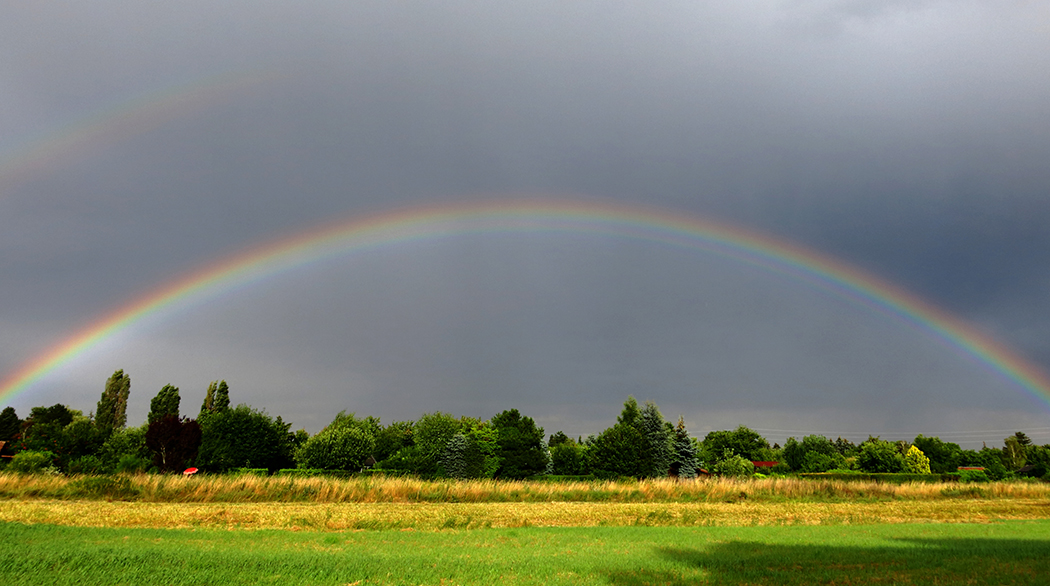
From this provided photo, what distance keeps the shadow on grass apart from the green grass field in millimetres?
40

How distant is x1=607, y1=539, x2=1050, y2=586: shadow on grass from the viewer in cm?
1295

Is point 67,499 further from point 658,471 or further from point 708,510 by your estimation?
point 658,471

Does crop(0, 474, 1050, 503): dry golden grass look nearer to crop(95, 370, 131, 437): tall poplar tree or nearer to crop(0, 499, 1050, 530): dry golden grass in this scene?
crop(0, 499, 1050, 530): dry golden grass

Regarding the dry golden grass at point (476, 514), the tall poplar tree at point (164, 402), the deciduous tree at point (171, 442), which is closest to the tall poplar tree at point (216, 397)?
the tall poplar tree at point (164, 402)

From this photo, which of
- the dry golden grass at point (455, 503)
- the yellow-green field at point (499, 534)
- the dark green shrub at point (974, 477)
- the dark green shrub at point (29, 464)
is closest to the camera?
the yellow-green field at point (499, 534)

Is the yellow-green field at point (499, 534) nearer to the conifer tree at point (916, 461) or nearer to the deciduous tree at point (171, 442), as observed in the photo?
the deciduous tree at point (171, 442)

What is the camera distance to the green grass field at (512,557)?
11.3 m

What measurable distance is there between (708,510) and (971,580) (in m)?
21.0

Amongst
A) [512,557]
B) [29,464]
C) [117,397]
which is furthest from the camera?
[117,397]

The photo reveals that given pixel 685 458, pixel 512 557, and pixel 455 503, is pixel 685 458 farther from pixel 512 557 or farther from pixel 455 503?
pixel 512 557

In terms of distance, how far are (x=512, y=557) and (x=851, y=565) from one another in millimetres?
8441

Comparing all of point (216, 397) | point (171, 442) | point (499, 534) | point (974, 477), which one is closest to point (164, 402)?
point (216, 397)

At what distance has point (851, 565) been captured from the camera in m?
15.1

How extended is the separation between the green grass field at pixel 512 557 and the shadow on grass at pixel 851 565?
4cm
